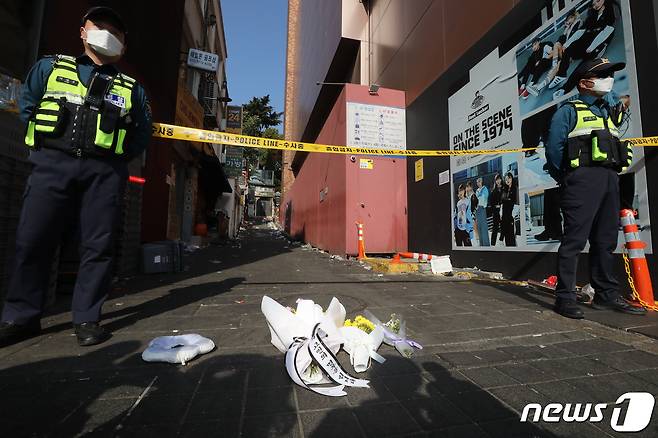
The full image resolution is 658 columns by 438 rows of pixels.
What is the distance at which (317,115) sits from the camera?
52.1 ft

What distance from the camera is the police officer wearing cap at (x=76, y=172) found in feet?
6.49

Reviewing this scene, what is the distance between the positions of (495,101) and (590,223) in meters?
3.15

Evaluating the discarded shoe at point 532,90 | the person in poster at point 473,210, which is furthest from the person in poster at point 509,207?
the discarded shoe at point 532,90

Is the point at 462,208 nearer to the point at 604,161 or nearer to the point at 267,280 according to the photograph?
the point at 604,161

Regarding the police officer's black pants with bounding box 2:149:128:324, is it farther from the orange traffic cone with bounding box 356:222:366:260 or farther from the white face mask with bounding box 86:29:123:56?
the orange traffic cone with bounding box 356:222:366:260

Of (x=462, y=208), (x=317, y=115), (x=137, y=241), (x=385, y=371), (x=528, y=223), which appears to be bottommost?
(x=385, y=371)

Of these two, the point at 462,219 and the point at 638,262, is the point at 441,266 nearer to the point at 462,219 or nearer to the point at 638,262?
the point at 462,219

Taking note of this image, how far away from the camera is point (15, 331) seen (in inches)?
77.2

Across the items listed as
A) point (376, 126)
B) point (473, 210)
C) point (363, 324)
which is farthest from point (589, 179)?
point (376, 126)

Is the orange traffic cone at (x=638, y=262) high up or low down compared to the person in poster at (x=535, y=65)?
down

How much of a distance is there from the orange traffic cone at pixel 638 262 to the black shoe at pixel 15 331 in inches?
189

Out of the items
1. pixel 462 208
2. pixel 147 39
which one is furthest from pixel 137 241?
pixel 462 208

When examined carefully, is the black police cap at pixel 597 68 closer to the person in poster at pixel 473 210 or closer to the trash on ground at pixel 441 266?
the person in poster at pixel 473 210

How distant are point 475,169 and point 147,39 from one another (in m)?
6.57
